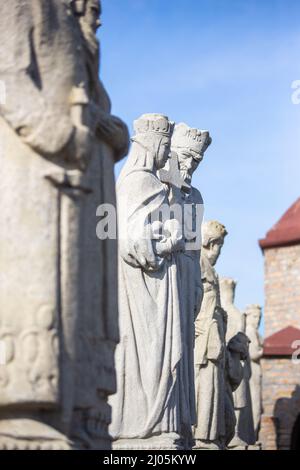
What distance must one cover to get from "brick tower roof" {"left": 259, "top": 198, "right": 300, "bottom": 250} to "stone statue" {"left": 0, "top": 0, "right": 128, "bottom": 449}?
21617 mm

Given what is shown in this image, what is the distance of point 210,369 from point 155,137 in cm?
329

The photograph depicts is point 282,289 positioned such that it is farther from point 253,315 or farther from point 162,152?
point 162,152

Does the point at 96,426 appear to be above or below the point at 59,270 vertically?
below

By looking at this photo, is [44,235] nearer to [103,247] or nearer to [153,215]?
[103,247]

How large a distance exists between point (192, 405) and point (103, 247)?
14.5 feet

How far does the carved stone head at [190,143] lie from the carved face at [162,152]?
4.97 feet

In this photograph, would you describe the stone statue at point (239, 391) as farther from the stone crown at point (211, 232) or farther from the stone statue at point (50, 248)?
the stone statue at point (50, 248)

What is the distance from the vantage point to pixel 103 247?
20.5 ft

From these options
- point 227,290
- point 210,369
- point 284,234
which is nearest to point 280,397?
point 284,234

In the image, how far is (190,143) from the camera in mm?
12102

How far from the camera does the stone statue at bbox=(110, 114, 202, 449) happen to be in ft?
31.6

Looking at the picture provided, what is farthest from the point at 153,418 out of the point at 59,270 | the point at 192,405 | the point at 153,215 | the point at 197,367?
the point at 59,270

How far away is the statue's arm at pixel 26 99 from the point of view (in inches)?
225

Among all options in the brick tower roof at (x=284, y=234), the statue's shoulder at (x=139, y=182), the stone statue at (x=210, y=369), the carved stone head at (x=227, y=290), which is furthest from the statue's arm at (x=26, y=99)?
the brick tower roof at (x=284, y=234)
